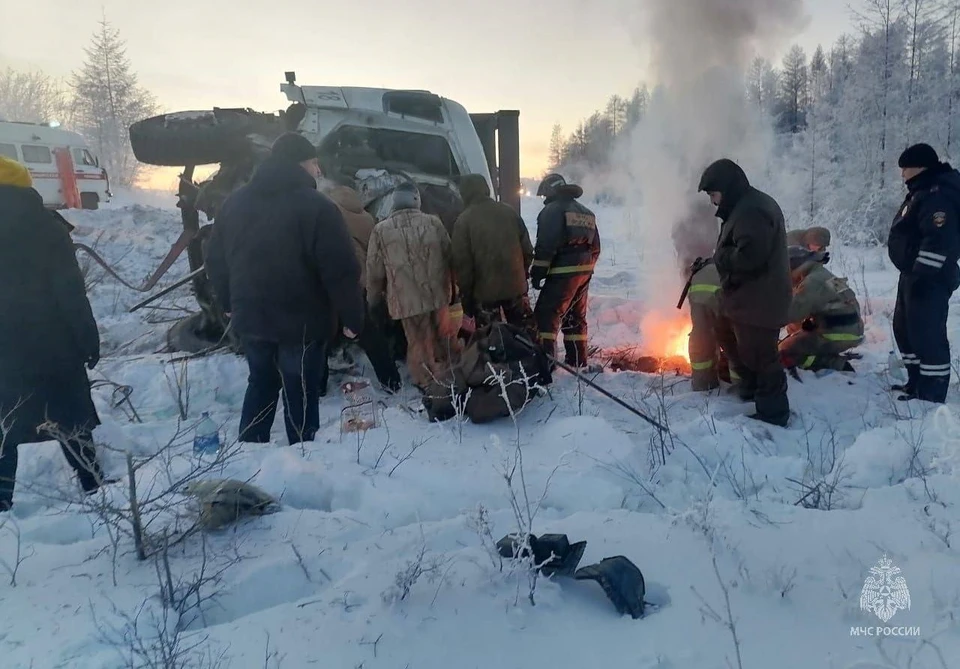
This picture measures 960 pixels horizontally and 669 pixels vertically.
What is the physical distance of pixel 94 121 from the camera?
40594 millimetres

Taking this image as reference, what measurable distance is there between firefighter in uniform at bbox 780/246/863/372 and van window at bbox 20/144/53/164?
950 inches

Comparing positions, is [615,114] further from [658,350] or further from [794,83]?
[658,350]

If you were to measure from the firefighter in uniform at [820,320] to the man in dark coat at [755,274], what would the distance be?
3.09ft

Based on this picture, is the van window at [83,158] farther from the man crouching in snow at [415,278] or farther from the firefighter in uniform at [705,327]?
the firefighter in uniform at [705,327]

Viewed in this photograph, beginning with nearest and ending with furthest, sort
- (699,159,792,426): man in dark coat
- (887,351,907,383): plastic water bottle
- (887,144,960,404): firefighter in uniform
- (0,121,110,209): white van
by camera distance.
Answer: (699,159,792,426): man in dark coat, (887,144,960,404): firefighter in uniform, (887,351,907,383): plastic water bottle, (0,121,110,209): white van

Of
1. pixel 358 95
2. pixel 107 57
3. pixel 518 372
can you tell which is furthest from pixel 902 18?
pixel 107 57

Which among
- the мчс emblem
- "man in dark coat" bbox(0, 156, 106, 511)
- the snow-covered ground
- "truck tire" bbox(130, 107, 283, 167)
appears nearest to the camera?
the snow-covered ground

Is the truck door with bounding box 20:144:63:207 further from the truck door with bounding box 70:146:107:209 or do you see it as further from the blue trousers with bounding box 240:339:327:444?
the blue trousers with bounding box 240:339:327:444

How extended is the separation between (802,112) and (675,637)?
57.7 metres

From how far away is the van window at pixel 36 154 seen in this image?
2083 centimetres

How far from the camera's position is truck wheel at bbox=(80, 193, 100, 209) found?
22353 millimetres

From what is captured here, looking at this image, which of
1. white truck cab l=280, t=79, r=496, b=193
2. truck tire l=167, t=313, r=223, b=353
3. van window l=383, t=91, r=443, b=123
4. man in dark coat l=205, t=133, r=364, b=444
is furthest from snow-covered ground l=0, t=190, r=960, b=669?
van window l=383, t=91, r=443, b=123

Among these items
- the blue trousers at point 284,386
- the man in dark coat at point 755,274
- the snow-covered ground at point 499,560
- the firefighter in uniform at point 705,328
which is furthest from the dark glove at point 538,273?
the blue trousers at point 284,386

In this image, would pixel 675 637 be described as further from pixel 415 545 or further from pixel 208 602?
pixel 208 602
